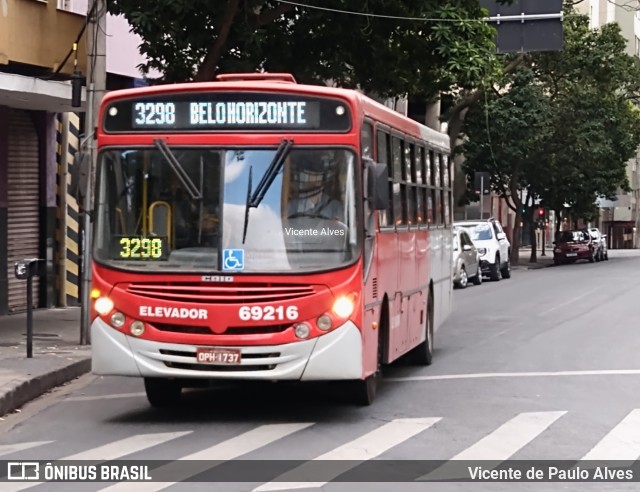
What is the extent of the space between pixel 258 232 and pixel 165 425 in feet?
6.19

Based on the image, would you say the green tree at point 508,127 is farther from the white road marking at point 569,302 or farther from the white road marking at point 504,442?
the white road marking at point 504,442

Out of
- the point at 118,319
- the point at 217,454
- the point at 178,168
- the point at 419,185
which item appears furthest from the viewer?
the point at 419,185

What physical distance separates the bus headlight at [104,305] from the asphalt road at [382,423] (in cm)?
100

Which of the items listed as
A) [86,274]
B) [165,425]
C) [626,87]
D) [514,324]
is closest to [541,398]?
[165,425]

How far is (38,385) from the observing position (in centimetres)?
1338

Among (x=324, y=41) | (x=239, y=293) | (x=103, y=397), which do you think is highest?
(x=324, y=41)

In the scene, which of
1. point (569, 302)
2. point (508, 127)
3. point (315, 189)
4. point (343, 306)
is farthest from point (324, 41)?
point (508, 127)

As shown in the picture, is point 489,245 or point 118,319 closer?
point 118,319

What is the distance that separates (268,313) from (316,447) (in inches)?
54.3

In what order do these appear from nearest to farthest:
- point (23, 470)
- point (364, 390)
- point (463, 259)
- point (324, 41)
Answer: point (23, 470), point (364, 390), point (324, 41), point (463, 259)

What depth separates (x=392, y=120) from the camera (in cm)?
1292

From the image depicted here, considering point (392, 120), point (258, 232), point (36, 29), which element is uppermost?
point (36, 29)

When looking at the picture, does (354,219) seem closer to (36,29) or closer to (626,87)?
(36,29)

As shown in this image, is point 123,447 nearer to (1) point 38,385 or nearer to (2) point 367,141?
(2) point 367,141
